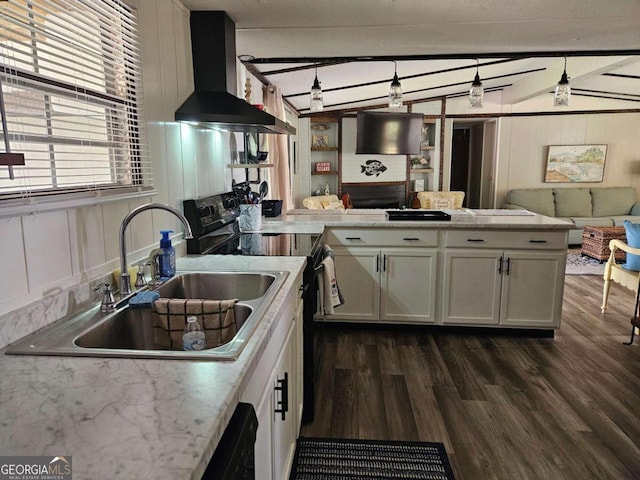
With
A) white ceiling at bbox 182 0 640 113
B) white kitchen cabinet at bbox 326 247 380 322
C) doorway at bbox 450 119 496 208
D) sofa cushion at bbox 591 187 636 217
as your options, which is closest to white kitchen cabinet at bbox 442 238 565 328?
white kitchen cabinet at bbox 326 247 380 322

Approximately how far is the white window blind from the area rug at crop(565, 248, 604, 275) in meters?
5.21

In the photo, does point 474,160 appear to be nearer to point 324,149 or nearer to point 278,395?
point 324,149

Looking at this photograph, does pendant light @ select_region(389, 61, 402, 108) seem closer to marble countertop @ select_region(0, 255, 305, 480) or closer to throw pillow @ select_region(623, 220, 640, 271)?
throw pillow @ select_region(623, 220, 640, 271)

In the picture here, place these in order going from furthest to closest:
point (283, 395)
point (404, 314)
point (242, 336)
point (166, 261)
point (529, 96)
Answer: point (529, 96) < point (404, 314) < point (166, 261) < point (283, 395) < point (242, 336)

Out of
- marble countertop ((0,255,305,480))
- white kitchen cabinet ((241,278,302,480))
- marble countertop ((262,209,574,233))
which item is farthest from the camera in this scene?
marble countertop ((262,209,574,233))

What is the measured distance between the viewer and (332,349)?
10.1ft

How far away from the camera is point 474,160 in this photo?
29.5 feet

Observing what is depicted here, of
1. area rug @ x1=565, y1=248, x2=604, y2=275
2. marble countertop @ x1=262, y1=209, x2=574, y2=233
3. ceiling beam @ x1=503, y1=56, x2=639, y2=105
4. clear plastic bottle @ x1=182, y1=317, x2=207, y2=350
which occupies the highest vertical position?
ceiling beam @ x1=503, y1=56, x2=639, y2=105

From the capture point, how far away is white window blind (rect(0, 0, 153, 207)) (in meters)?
1.10

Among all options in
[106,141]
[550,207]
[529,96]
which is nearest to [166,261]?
[106,141]

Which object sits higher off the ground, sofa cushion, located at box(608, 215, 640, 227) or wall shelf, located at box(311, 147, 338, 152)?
wall shelf, located at box(311, 147, 338, 152)

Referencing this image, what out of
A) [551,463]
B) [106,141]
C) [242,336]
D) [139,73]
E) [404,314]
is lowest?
[551,463]

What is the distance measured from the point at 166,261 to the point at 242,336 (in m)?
0.72

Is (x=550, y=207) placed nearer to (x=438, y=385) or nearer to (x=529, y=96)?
(x=529, y=96)
